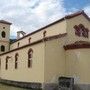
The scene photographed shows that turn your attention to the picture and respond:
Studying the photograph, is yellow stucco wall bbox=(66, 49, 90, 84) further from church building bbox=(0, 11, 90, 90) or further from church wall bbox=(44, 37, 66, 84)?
church wall bbox=(44, 37, 66, 84)

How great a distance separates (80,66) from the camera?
26.0 m

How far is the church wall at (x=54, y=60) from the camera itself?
26422 millimetres

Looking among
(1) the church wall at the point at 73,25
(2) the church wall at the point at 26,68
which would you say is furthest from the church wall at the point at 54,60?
(1) the church wall at the point at 73,25

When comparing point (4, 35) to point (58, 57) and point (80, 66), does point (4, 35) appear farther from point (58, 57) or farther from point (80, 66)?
point (80, 66)

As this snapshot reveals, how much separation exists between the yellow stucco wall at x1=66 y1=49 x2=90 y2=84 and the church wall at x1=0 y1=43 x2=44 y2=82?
2.97 m

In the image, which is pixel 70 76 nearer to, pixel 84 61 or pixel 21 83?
pixel 84 61

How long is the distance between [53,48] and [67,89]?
4.53m

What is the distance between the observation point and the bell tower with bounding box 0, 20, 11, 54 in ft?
164

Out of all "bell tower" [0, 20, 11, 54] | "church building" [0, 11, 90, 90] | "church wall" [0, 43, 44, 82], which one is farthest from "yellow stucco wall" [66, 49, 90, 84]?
"bell tower" [0, 20, 11, 54]

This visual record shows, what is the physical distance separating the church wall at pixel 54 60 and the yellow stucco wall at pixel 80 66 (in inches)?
35.6

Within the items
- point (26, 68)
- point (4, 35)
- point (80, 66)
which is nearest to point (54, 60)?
point (80, 66)

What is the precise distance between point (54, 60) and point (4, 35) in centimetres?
2549

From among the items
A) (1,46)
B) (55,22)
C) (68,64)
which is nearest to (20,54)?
(55,22)

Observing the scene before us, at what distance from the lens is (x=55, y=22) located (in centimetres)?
3147
